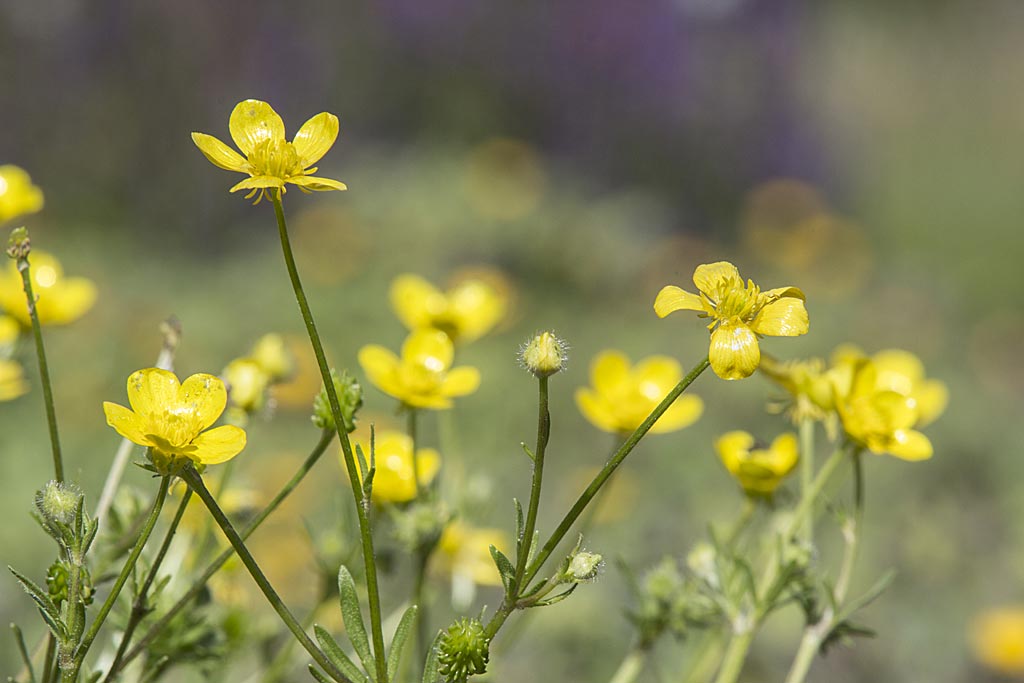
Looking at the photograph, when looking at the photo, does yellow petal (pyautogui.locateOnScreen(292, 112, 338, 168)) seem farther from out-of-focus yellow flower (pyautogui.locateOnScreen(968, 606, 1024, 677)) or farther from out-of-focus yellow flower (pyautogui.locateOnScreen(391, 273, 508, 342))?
out-of-focus yellow flower (pyautogui.locateOnScreen(968, 606, 1024, 677))

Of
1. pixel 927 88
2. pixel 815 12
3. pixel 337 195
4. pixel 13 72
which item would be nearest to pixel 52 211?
pixel 13 72

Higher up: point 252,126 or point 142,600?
point 252,126

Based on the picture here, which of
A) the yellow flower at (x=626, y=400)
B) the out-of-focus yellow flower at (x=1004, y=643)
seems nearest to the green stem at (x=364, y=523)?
the yellow flower at (x=626, y=400)

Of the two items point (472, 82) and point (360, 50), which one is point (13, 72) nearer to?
point (360, 50)

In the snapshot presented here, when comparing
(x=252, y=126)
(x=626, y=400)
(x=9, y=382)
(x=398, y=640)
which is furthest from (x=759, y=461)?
(x=9, y=382)

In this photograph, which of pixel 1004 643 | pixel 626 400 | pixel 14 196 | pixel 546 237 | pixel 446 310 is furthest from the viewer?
pixel 546 237

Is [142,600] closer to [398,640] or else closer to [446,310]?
[398,640]

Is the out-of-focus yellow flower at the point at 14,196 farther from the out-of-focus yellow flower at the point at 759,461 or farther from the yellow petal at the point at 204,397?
the out-of-focus yellow flower at the point at 759,461
